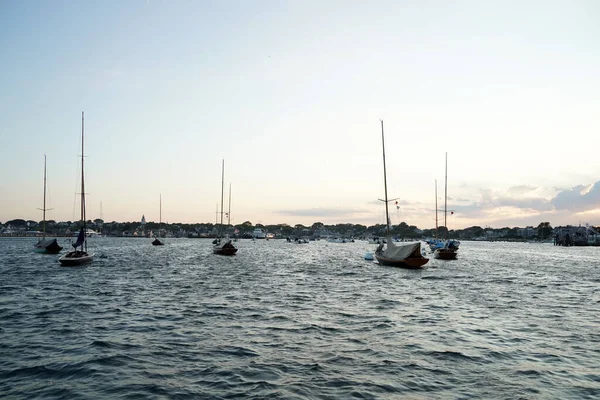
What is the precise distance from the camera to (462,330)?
20812 mm

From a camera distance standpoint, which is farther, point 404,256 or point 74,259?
point 404,256

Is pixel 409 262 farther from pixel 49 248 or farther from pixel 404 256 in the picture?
pixel 49 248

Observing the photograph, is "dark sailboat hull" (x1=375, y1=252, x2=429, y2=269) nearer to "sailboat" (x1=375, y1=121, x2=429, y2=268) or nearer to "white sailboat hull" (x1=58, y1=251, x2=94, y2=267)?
"sailboat" (x1=375, y1=121, x2=429, y2=268)

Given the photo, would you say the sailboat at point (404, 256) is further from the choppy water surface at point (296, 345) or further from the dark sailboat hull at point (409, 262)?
the choppy water surface at point (296, 345)

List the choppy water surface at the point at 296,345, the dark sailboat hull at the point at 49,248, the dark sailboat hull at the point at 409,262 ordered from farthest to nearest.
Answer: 1. the dark sailboat hull at the point at 49,248
2. the dark sailboat hull at the point at 409,262
3. the choppy water surface at the point at 296,345

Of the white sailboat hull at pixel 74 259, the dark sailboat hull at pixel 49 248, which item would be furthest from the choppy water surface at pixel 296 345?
the dark sailboat hull at pixel 49 248

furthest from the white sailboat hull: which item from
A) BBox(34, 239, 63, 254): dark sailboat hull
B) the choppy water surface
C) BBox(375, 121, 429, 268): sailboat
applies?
BBox(375, 121, 429, 268): sailboat

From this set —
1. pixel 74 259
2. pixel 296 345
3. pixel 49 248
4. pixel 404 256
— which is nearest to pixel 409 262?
pixel 404 256

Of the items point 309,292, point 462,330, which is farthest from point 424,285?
Answer: point 462,330

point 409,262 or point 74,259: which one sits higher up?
point 74,259

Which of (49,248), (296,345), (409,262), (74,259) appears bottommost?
(49,248)

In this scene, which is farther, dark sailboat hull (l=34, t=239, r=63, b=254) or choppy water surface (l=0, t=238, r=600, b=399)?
dark sailboat hull (l=34, t=239, r=63, b=254)

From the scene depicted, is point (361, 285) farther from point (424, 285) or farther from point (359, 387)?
point (359, 387)

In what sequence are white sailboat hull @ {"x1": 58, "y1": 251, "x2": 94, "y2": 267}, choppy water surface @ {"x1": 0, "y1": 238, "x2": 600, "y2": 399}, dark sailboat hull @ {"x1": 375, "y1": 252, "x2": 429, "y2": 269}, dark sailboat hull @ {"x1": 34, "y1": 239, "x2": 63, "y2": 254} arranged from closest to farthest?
choppy water surface @ {"x1": 0, "y1": 238, "x2": 600, "y2": 399}
white sailboat hull @ {"x1": 58, "y1": 251, "x2": 94, "y2": 267}
dark sailboat hull @ {"x1": 375, "y1": 252, "x2": 429, "y2": 269}
dark sailboat hull @ {"x1": 34, "y1": 239, "x2": 63, "y2": 254}
